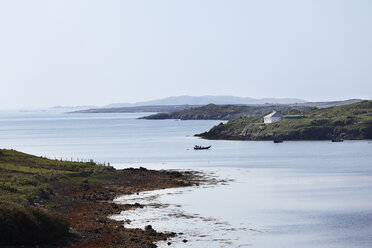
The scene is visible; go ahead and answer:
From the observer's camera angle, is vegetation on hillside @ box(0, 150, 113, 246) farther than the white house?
No

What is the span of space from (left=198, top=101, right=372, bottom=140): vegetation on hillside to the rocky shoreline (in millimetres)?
86871

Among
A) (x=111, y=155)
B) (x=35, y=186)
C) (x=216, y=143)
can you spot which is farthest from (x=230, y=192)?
(x=216, y=143)

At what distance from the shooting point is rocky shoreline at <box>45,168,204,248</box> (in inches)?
1551

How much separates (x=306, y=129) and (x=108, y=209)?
121 meters

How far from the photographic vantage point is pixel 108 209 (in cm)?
5256

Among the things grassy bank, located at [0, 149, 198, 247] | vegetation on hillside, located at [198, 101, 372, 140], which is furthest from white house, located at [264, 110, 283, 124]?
grassy bank, located at [0, 149, 198, 247]

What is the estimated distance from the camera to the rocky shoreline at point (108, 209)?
39.4m

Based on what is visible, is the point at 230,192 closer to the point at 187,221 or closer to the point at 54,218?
the point at 187,221

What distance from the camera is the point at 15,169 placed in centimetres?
6869

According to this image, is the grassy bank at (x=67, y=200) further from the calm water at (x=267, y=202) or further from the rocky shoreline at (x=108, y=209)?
the calm water at (x=267, y=202)

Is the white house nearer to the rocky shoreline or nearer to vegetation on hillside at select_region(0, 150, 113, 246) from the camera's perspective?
the rocky shoreline

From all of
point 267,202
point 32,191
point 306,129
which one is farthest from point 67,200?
point 306,129

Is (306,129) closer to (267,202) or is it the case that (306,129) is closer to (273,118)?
(273,118)

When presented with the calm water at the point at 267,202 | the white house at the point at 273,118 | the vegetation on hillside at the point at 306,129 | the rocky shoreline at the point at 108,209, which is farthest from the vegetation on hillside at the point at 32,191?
the white house at the point at 273,118
